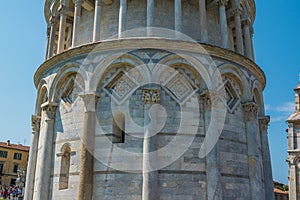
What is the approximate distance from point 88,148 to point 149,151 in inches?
74.2

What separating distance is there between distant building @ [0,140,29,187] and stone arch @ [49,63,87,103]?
3785cm

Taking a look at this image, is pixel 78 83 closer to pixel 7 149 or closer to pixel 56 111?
pixel 56 111

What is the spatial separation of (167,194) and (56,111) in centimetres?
495

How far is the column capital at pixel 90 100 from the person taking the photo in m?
10.2

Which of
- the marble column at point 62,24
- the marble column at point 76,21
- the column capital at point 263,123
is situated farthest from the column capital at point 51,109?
the column capital at point 263,123

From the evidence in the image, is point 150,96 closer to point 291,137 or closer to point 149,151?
point 149,151

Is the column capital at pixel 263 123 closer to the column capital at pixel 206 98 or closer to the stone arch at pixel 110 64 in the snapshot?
the column capital at pixel 206 98

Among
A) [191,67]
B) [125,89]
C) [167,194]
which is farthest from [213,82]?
[167,194]

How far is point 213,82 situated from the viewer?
417 inches

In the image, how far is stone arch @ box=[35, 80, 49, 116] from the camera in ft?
40.6

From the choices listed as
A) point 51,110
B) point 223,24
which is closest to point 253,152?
point 223,24

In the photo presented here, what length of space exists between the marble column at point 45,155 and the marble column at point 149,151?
11.8 feet

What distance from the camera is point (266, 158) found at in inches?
503

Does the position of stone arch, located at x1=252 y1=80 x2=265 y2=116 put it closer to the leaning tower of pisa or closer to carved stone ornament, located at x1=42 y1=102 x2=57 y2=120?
the leaning tower of pisa
